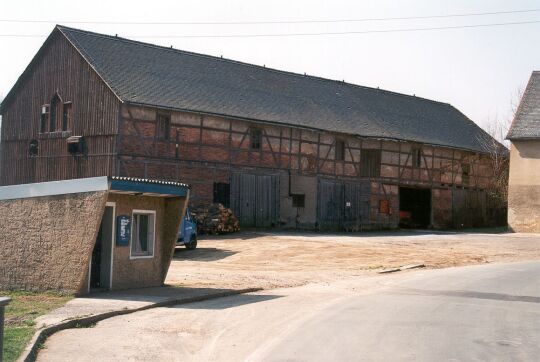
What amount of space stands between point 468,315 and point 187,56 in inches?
1317

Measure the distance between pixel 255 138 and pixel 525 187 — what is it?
53.3 ft

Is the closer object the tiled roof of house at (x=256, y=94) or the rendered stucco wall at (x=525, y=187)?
the tiled roof of house at (x=256, y=94)

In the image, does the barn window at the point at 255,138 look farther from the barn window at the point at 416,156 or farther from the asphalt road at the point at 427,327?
the asphalt road at the point at 427,327

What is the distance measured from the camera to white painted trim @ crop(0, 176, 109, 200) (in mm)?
15484

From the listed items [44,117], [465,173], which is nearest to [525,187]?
[465,173]

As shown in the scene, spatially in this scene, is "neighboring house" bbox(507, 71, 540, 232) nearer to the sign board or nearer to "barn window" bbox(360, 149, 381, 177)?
"barn window" bbox(360, 149, 381, 177)

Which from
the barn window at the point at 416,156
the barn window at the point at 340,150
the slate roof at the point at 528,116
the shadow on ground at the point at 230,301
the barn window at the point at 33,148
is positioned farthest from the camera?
the barn window at the point at 416,156

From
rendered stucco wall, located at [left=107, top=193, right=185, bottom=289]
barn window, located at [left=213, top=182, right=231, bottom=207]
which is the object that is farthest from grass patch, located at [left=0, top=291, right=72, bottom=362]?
barn window, located at [left=213, top=182, right=231, bottom=207]

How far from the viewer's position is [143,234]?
58.6 ft

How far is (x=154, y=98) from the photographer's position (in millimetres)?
37531

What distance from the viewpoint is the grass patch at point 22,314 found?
9981 mm

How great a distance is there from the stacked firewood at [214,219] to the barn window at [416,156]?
1682cm

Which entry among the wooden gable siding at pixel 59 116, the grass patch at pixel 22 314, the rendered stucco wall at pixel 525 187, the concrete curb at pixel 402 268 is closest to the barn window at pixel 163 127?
the wooden gable siding at pixel 59 116

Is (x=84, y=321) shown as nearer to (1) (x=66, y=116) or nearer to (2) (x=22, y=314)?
(2) (x=22, y=314)
